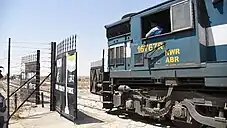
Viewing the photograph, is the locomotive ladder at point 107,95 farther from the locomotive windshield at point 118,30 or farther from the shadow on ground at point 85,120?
the locomotive windshield at point 118,30

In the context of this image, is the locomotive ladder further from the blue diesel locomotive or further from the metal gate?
the metal gate

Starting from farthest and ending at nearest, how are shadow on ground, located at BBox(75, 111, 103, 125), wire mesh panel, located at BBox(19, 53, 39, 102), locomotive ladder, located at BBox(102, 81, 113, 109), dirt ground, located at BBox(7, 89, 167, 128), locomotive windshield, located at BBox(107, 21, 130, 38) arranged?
1. wire mesh panel, located at BBox(19, 53, 39, 102)
2. locomotive ladder, located at BBox(102, 81, 113, 109)
3. locomotive windshield, located at BBox(107, 21, 130, 38)
4. shadow on ground, located at BBox(75, 111, 103, 125)
5. dirt ground, located at BBox(7, 89, 167, 128)

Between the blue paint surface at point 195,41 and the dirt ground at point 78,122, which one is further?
the dirt ground at point 78,122

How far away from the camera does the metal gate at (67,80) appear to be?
9570 millimetres

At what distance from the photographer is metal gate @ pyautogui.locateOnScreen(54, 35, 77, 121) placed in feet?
31.4

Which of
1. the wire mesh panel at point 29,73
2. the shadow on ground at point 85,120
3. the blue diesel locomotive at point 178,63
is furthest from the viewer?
the wire mesh panel at point 29,73

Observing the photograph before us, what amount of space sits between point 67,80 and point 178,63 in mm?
4417

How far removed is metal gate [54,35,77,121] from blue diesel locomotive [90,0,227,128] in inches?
73.4

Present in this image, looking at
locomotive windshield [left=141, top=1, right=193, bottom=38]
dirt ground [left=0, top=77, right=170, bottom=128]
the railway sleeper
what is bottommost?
dirt ground [left=0, top=77, right=170, bottom=128]

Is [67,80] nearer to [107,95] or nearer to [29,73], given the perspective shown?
[107,95]

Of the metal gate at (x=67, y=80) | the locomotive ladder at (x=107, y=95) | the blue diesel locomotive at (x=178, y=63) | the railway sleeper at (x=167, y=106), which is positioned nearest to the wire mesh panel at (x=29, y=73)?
the metal gate at (x=67, y=80)

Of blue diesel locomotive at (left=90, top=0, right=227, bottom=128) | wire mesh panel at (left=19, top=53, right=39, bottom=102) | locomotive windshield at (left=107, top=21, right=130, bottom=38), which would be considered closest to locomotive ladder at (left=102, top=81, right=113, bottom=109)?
blue diesel locomotive at (left=90, top=0, right=227, bottom=128)

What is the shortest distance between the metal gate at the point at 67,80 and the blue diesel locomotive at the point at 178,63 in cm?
187

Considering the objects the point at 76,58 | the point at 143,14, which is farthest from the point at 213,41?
the point at 76,58
